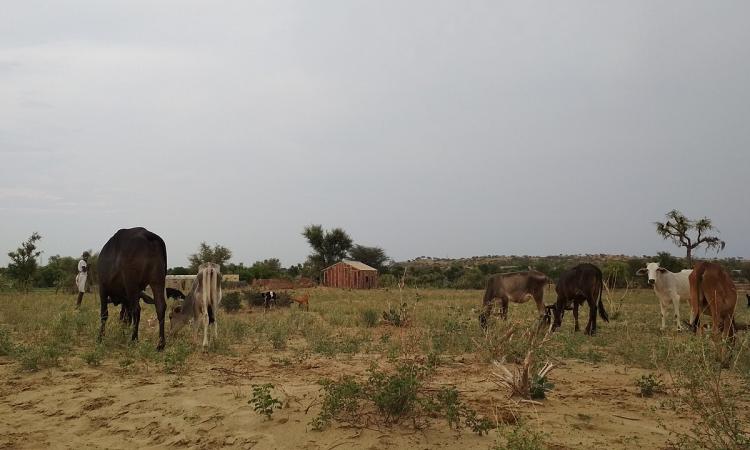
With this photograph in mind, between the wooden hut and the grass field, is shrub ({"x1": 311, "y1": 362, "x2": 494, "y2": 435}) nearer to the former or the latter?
the grass field

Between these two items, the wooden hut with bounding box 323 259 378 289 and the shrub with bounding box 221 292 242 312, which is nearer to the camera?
the shrub with bounding box 221 292 242 312

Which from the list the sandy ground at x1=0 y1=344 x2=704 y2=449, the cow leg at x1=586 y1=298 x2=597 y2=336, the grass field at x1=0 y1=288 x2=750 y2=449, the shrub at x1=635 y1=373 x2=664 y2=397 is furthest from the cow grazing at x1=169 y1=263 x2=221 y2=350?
the cow leg at x1=586 y1=298 x2=597 y2=336

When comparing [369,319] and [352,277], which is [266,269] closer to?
[352,277]

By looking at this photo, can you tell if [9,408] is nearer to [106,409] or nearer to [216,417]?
[106,409]

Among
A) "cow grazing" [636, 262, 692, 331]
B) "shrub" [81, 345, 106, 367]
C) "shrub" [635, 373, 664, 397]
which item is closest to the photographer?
"shrub" [635, 373, 664, 397]

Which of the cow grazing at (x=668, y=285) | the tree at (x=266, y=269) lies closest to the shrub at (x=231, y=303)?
the cow grazing at (x=668, y=285)

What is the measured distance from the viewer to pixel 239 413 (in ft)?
17.5

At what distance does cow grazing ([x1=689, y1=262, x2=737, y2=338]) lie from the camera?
8.11m

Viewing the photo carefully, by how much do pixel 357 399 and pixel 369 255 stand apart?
59859 millimetres

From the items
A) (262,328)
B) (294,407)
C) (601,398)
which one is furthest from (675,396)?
(262,328)

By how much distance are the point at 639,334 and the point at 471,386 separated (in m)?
7.10

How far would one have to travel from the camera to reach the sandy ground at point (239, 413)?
189 inches

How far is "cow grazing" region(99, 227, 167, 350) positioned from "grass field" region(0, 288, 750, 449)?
2.48ft

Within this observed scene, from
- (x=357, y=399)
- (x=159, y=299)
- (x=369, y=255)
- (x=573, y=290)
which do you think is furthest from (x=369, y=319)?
(x=369, y=255)
